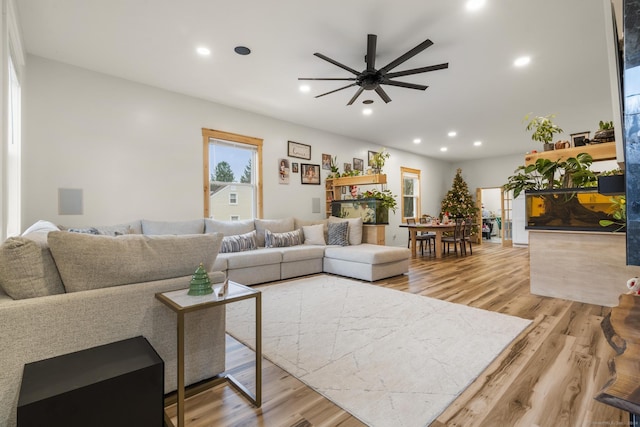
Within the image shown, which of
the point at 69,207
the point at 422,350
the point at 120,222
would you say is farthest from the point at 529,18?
the point at 69,207

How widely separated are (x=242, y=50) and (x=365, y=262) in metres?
3.22

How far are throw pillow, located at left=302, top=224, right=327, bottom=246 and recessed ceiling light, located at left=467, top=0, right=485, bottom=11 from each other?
379cm

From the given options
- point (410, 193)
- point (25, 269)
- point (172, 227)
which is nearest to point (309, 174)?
point (172, 227)

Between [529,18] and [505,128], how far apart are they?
13.9ft

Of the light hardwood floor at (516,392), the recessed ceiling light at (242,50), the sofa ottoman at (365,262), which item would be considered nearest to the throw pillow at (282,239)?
the sofa ottoman at (365,262)

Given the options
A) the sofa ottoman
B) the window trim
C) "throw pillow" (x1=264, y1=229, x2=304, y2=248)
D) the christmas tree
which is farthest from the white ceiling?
the christmas tree

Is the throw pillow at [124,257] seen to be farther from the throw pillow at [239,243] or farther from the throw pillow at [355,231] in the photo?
the throw pillow at [355,231]

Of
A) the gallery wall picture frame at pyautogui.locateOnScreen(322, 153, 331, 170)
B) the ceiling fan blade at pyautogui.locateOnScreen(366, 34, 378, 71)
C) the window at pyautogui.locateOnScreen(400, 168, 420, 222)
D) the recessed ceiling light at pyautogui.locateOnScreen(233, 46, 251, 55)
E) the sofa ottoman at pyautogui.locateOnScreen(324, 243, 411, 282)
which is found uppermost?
the recessed ceiling light at pyautogui.locateOnScreen(233, 46, 251, 55)

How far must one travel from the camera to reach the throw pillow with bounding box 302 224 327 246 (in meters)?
5.36

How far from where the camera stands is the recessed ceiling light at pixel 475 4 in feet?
8.50

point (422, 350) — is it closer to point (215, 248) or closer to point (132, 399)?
point (215, 248)

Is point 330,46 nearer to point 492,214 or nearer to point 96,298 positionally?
point 96,298

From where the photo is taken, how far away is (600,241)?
3.29m

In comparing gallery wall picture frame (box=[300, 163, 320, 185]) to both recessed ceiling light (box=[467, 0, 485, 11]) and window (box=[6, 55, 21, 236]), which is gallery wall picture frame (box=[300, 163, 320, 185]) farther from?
window (box=[6, 55, 21, 236])
